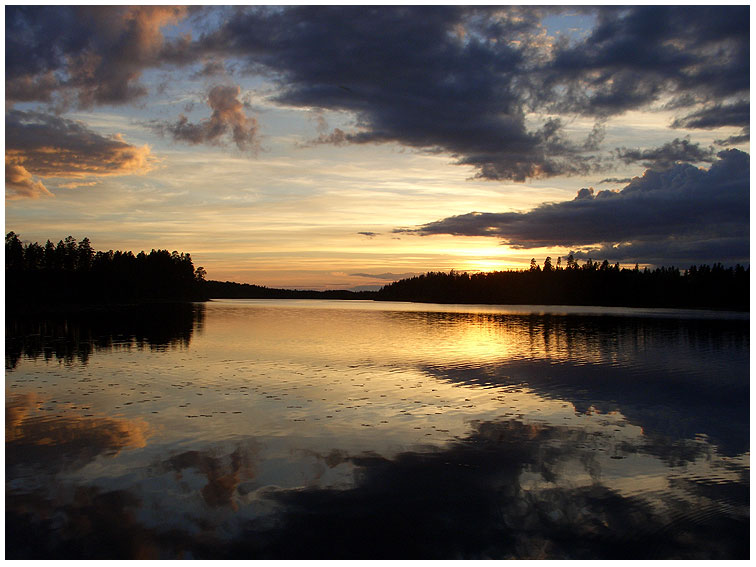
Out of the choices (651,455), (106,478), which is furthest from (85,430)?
→ (651,455)

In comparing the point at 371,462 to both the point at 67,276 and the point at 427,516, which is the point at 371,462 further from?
the point at 67,276

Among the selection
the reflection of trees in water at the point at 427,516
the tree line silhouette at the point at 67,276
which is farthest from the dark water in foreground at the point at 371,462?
the tree line silhouette at the point at 67,276

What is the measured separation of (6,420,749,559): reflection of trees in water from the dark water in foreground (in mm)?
47

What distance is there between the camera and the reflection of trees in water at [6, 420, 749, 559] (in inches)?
418

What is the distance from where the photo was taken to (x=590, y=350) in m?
Result: 44.4

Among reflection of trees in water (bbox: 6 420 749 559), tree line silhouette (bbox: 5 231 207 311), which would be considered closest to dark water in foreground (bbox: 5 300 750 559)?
reflection of trees in water (bbox: 6 420 749 559)

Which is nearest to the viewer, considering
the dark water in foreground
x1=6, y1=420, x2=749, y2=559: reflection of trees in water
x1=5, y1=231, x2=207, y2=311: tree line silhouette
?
x1=6, y1=420, x2=749, y2=559: reflection of trees in water

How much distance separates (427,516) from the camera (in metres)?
12.0

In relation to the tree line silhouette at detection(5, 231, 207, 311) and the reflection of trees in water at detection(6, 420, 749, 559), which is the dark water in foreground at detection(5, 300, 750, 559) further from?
the tree line silhouette at detection(5, 231, 207, 311)

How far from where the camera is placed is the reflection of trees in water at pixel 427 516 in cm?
1061

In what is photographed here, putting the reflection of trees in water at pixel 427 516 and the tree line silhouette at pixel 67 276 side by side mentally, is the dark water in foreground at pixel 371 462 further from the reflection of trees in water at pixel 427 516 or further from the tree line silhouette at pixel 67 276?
the tree line silhouette at pixel 67 276

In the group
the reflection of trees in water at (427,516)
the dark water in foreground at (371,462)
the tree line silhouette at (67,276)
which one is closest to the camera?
the reflection of trees in water at (427,516)

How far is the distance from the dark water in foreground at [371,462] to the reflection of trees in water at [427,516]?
0.05m

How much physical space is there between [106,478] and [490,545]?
9.44 meters
